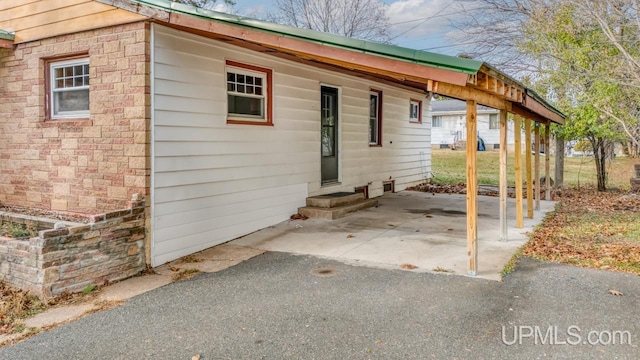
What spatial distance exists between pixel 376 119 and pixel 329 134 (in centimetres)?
255

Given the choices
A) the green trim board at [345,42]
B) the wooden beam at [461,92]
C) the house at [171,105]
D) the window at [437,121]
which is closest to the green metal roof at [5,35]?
the house at [171,105]

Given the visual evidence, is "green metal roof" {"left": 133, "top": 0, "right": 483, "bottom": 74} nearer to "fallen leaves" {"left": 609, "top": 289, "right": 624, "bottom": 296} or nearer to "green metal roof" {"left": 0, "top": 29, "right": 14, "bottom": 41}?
"fallen leaves" {"left": 609, "top": 289, "right": 624, "bottom": 296}

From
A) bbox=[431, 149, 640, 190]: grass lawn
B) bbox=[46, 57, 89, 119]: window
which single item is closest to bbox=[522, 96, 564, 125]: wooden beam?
bbox=[46, 57, 89, 119]: window

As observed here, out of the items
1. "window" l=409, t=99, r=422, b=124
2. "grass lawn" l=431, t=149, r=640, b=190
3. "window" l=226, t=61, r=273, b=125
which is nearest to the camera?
"window" l=226, t=61, r=273, b=125

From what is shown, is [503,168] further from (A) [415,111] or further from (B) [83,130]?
(A) [415,111]

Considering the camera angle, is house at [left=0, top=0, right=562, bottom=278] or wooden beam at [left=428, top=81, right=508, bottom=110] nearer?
wooden beam at [left=428, top=81, right=508, bottom=110]

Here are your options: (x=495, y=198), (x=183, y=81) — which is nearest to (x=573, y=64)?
(x=495, y=198)

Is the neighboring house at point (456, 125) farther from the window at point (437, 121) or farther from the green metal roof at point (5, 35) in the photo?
the green metal roof at point (5, 35)

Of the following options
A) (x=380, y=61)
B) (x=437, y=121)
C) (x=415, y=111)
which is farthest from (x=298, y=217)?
(x=437, y=121)

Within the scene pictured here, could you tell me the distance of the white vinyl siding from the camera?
19.3 feet

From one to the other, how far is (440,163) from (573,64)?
11.4 m

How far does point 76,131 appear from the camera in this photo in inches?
250

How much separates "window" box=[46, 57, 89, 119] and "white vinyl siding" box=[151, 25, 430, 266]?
140 centimetres

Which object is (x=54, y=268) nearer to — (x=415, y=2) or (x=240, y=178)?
(x=240, y=178)
